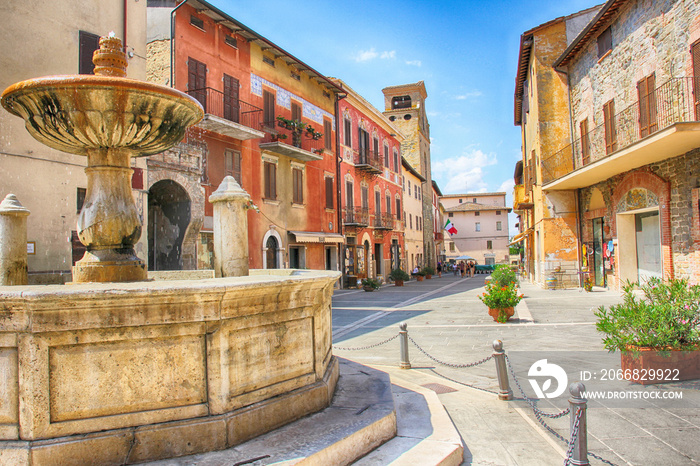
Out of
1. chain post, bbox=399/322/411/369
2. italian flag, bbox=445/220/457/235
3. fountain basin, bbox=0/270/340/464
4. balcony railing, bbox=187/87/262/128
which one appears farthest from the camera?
italian flag, bbox=445/220/457/235

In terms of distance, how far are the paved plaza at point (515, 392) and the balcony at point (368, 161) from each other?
50.5ft

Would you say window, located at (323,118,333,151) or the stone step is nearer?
the stone step

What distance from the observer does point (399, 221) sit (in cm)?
3684

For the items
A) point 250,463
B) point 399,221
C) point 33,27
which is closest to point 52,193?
point 33,27

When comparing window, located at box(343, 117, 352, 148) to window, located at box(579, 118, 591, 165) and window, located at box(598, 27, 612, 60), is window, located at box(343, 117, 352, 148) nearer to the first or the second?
window, located at box(579, 118, 591, 165)

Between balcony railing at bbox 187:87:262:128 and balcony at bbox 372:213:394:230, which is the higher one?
balcony railing at bbox 187:87:262:128

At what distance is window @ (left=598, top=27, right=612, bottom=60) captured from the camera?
1677cm

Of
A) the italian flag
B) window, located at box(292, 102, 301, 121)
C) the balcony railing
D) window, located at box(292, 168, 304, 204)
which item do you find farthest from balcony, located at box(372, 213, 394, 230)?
the balcony railing

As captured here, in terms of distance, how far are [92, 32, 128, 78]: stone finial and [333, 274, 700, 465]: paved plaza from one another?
15.2ft

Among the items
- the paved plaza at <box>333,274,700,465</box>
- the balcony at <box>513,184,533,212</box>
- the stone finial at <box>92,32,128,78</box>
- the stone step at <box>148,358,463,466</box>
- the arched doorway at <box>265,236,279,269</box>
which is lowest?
the paved plaza at <box>333,274,700,465</box>

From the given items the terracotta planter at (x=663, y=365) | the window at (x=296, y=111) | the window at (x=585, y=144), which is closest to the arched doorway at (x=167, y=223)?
the window at (x=296, y=111)

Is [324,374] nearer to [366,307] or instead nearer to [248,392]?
[248,392]

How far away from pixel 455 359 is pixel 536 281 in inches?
731

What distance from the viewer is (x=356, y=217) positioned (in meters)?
27.8
